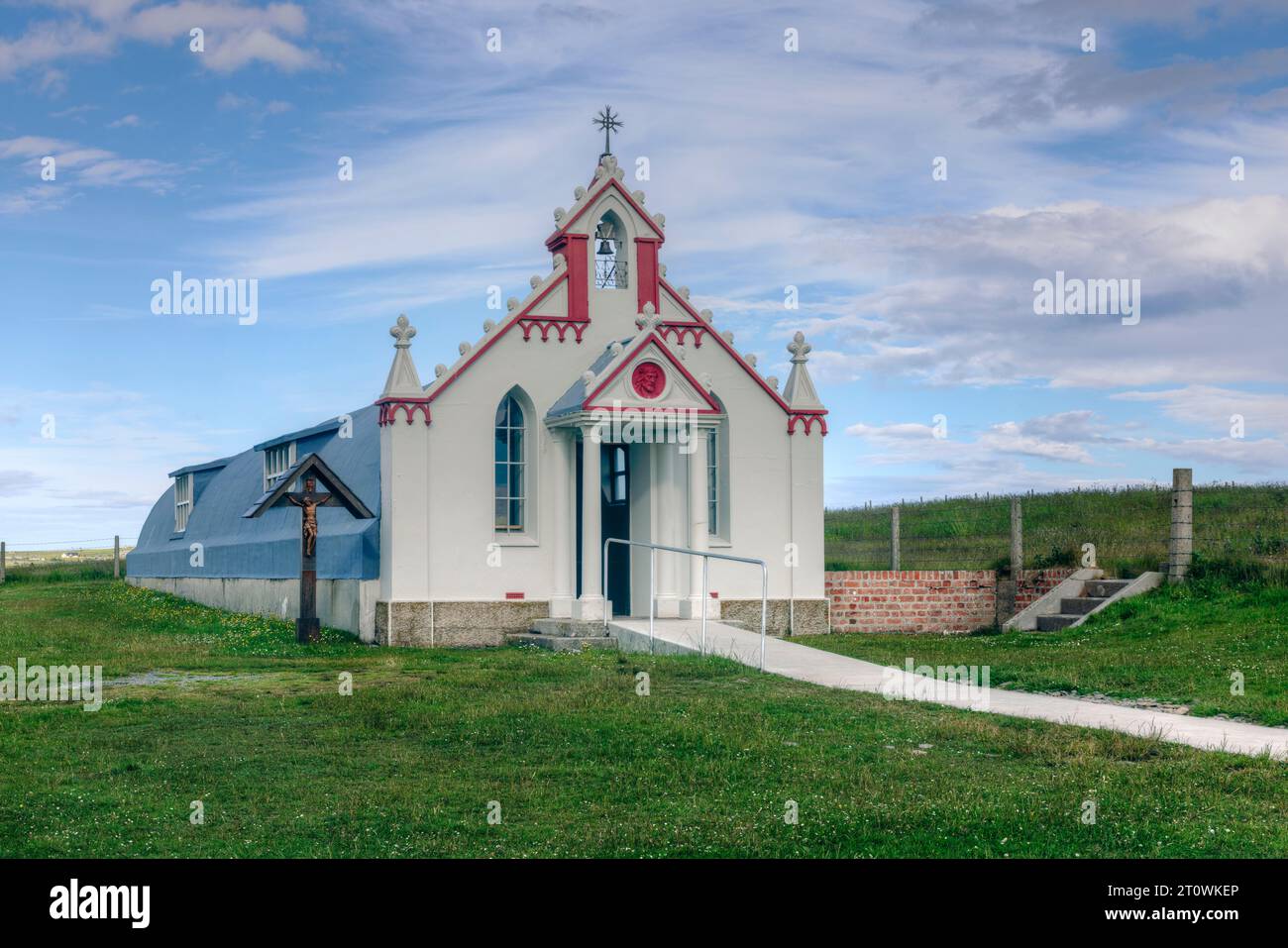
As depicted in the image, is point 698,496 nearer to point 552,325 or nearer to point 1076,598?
point 552,325

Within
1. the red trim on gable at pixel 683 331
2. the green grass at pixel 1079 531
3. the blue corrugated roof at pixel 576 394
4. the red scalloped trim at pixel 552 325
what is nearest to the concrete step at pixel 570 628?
the blue corrugated roof at pixel 576 394

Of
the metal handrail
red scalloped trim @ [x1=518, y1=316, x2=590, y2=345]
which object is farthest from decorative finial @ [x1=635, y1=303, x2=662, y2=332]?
the metal handrail

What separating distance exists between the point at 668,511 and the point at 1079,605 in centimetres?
718

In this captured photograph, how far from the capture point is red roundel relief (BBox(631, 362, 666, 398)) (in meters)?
21.9

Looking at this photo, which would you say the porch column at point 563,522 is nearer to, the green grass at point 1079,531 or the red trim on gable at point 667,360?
the red trim on gable at point 667,360

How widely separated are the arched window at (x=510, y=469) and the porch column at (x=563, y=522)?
1.99 feet

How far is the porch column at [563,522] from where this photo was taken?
22578 millimetres

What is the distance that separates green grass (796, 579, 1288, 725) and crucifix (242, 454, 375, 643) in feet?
25.3

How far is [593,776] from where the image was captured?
34.2 ft

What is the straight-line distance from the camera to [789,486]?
80.9ft

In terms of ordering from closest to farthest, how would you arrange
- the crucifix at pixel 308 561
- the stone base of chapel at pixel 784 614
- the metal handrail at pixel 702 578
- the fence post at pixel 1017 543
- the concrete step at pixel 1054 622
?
the metal handrail at pixel 702 578 < the crucifix at pixel 308 561 < the concrete step at pixel 1054 622 < the stone base of chapel at pixel 784 614 < the fence post at pixel 1017 543

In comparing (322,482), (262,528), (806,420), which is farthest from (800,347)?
(262,528)
